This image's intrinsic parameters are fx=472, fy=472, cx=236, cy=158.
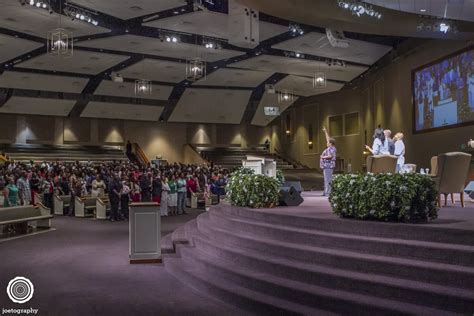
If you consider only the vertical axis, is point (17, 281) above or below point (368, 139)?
below

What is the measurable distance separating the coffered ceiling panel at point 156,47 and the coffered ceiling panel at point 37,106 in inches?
337

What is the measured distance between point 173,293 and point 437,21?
9.89m

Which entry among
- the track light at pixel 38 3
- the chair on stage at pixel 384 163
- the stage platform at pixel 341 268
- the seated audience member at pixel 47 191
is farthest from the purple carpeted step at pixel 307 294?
the seated audience member at pixel 47 191

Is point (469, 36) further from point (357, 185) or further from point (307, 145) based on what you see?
point (307, 145)

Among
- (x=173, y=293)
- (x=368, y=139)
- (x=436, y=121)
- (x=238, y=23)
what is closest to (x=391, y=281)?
(x=173, y=293)

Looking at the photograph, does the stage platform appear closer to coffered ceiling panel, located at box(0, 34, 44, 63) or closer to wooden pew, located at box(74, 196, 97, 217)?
wooden pew, located at box(74, 196, 97, 217)

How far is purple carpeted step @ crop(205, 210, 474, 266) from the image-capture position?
13.5 ft

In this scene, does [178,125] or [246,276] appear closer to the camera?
[246,276]

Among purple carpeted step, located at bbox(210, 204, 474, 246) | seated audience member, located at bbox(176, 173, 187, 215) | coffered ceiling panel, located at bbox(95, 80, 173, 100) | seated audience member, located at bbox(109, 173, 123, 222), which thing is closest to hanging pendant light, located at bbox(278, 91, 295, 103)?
coffered ceiling panel, located at bbox(95, 80, 173, 100)

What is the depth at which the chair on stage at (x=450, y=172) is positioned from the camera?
7.02 metres

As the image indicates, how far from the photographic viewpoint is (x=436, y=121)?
1398 cm

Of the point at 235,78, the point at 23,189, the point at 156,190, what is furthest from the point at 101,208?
the point at 235,78

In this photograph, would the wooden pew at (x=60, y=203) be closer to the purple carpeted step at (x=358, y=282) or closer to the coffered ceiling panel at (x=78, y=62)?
the coffered ceiling panel at (x=78, y=62)

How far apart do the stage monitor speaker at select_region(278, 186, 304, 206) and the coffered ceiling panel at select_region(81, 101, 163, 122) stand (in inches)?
755
